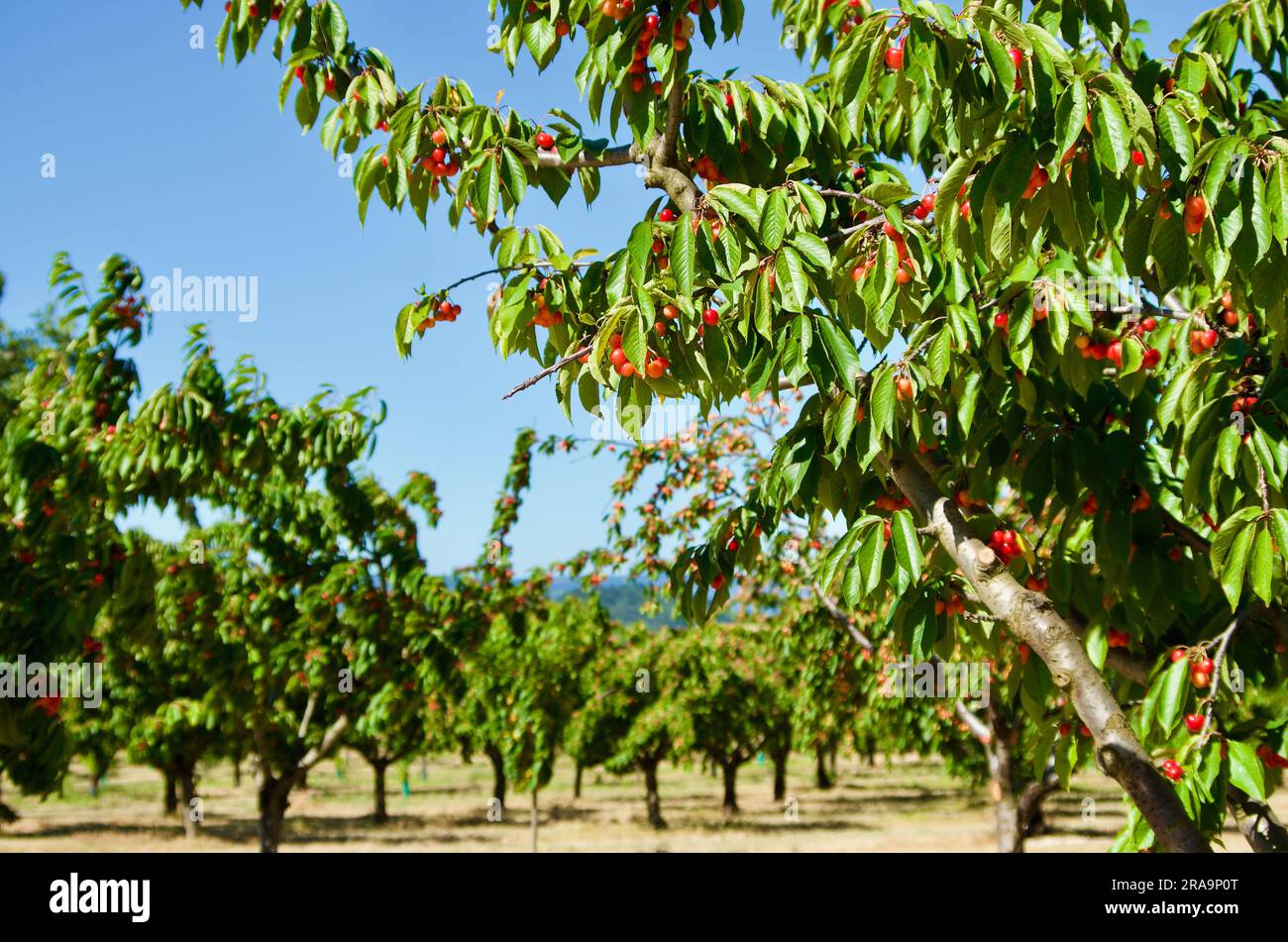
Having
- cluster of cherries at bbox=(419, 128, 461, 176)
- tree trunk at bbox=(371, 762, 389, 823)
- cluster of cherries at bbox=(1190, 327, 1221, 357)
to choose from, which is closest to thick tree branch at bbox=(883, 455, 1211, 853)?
cluster of cherries at bbox=(1190, 327, 1221, 357)

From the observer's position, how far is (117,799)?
30797 mm

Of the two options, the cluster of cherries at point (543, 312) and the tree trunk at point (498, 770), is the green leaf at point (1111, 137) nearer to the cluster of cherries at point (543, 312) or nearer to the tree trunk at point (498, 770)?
the cluster of cherries at point (543, 312)

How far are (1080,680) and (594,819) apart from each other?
25190mm

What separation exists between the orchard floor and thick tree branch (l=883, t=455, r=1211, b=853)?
11.3 m

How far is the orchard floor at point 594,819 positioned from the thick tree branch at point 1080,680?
37.1 feet

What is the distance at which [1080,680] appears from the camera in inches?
80.6

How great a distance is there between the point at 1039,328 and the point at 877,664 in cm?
725

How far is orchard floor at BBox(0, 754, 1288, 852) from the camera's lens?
1964 centimetres

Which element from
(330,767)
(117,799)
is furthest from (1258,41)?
(330,767)

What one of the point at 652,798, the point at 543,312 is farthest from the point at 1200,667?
the point at 652,798

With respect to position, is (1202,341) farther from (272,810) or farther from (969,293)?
(272,810)

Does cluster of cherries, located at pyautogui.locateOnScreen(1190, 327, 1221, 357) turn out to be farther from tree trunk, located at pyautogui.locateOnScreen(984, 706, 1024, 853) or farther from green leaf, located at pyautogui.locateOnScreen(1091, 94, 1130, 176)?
tree trunk, located at pyautogui.locateOnScreen(984, 706, 1024, 853)

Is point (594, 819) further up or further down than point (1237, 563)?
further down

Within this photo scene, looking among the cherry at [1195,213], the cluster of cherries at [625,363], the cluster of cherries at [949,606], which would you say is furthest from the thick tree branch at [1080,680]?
the cherry at [1195,213]
